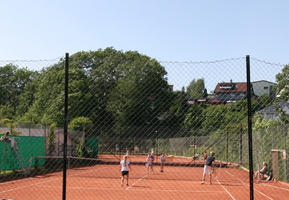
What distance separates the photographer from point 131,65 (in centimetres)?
618

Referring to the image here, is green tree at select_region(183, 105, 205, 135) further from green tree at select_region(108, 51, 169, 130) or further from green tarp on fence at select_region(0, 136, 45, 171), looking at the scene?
green tarp on fence at select_region(0, 136, 45, 171)

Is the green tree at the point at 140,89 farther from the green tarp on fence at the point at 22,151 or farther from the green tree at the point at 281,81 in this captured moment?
the green tarp on fence at the point at 22,151

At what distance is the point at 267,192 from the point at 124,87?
10.2 m

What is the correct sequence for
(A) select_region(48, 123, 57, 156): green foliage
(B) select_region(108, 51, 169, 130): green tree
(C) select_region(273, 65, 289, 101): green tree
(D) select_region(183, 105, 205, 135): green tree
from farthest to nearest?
(A) select_region(48, 123, 57, 156): green foliage → (C) select_region(273, 65, 289, 101): green tree → (D) select_region(183, 105, 205, 135): green tree → (B) select_region(108, 51, 169, 130): green tree

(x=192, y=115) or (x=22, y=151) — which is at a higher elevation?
(x=192, y=115)

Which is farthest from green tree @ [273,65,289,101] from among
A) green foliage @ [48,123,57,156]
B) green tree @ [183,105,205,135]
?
green foliage @ [48,123,57,156]

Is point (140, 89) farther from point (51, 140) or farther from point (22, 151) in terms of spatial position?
point (51, 140)

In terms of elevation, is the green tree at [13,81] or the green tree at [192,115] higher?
the green tree at [13,81]

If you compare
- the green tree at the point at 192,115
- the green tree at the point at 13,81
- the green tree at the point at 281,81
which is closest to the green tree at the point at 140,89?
the green tree at the point at 192,115

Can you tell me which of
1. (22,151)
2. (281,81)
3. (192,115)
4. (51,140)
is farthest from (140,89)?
(51,140)

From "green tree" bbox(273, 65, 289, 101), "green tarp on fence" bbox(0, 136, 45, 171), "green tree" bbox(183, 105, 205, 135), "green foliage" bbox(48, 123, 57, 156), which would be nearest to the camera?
"green tree" bbox(183, 105, 205, 135)

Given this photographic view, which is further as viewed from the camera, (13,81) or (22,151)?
(22,151)

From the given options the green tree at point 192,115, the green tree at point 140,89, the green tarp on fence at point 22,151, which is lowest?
the green tarp on fence at point 22,151

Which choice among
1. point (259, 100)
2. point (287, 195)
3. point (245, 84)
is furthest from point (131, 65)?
point (287, 195)
